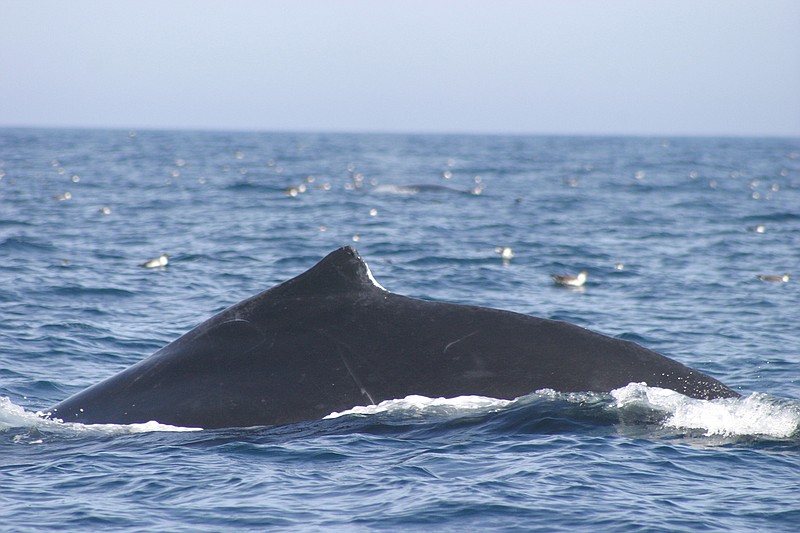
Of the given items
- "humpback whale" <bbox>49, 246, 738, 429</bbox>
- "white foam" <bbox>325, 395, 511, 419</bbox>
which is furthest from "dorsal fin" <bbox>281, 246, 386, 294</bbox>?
"white foam" <bbox>325, 395, 511, 419</bbox>

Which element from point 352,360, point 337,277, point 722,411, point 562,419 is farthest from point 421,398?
point 722,411

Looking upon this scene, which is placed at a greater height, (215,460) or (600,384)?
(600,384)

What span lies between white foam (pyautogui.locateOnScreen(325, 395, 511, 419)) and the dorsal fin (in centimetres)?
82

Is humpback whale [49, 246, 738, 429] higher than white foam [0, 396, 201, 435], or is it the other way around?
humpback whale [49, 246, 738, 429]

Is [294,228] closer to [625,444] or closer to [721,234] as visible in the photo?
[721,234]

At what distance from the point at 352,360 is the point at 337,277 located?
2.00 ft

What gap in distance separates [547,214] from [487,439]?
1033 inches

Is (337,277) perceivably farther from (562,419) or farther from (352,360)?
(562,419)

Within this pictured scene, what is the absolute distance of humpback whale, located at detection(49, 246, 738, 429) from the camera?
7250 millimetres

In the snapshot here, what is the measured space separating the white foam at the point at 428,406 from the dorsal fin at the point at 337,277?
0.82 m

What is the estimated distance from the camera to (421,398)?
733 cm

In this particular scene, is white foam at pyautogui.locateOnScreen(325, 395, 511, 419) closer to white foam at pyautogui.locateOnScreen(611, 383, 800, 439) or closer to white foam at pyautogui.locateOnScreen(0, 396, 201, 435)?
white foam at pyautogui.locateOnScreen(611, 383, 800, 439)

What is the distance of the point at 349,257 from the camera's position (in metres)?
7.52


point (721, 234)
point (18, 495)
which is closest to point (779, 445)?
point (18, 495)
